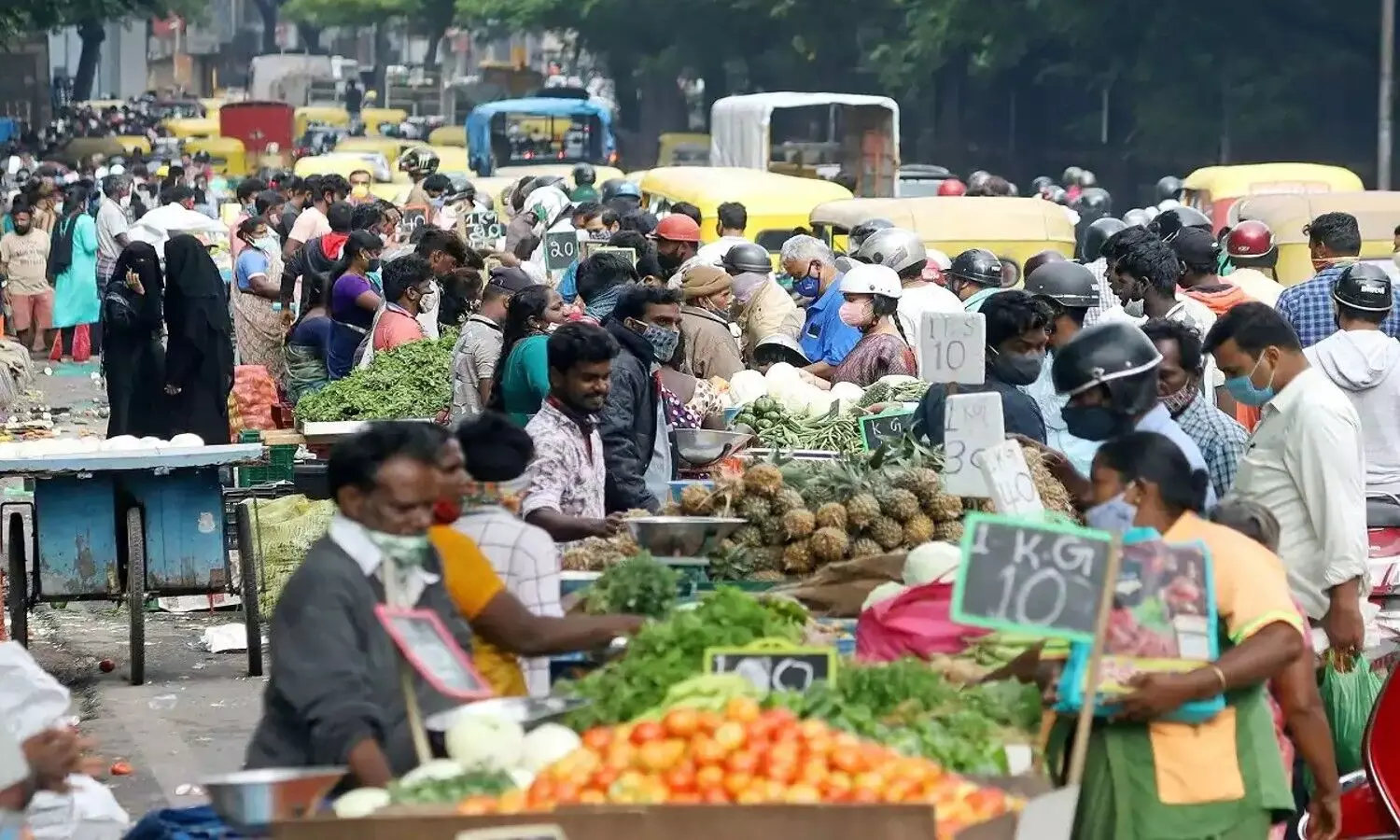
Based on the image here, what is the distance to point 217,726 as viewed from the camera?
29.9 ft

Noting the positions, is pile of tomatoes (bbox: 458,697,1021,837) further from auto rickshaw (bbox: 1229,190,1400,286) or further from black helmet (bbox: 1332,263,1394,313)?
auto rickshaw (bbox: 1229,190,1400,286)

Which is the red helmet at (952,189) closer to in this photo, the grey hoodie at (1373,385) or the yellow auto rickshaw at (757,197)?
the yellow auto rickshaw at (757,197)

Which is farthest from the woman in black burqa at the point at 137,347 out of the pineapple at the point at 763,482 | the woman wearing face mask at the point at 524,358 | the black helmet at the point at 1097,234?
the pineapple at the point at 763,482

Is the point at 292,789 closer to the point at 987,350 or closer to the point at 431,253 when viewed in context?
Answer: the point at 987,350

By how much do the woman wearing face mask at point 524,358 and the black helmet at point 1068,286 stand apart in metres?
1.85

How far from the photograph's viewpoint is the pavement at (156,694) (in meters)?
8.44

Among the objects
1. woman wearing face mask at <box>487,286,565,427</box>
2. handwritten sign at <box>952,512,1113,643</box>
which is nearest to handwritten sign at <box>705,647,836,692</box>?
handwritten sign at <box>952,512,1113,643</box>

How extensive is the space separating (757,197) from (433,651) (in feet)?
54.7

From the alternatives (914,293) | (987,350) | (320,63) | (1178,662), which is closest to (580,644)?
(1178,662)

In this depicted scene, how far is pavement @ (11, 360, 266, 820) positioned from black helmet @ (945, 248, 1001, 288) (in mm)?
4217

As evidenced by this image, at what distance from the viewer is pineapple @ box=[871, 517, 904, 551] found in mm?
7340

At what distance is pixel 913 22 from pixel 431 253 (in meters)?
32.6

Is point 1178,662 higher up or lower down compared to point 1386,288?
lower down

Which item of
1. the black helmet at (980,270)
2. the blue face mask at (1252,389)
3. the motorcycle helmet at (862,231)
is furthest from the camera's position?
the motorcycle helmet at (862,231)
